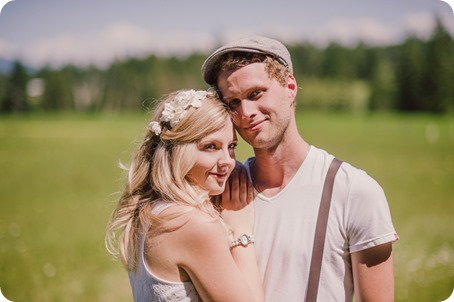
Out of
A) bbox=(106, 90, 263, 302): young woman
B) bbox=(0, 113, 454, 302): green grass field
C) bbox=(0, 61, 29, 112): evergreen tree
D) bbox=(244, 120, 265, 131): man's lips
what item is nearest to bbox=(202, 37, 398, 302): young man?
bbox=(244, 120, 265, 131): man's lips

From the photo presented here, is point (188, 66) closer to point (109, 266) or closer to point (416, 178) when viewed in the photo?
point (416, 178)

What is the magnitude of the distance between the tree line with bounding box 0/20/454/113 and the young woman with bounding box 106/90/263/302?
4305 cm

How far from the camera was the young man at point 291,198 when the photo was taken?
2.70 meters

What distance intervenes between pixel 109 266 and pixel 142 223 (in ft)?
22.1

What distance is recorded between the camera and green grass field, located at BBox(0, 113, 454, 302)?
25.2 ft

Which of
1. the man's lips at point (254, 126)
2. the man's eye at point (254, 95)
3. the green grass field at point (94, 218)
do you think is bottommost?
the green grass field at point (94, 218)

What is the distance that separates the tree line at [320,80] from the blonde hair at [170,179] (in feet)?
141

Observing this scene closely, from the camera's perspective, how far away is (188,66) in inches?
3369

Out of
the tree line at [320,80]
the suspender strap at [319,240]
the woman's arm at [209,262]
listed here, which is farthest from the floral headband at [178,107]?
the tree line at [320,80]

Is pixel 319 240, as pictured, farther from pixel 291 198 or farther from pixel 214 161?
pixel 214 161

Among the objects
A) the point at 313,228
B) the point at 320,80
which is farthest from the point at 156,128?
the point at 320,80

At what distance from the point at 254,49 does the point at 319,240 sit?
119 cm

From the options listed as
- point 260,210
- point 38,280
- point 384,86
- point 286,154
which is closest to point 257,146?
point 286,154

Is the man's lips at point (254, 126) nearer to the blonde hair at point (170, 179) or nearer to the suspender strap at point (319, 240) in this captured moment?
the blonde hair at point (170, 179)
